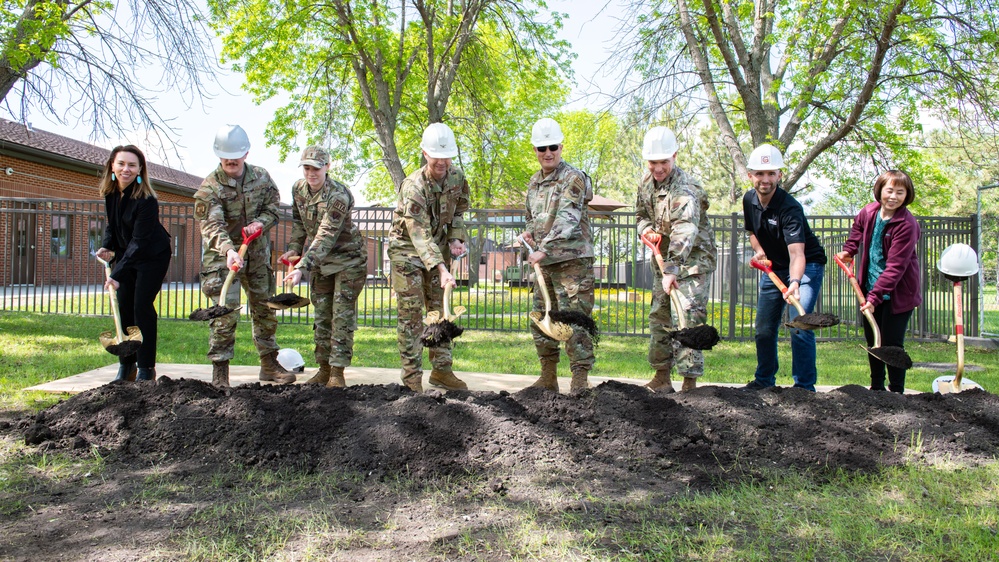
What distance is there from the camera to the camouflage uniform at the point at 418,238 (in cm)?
494

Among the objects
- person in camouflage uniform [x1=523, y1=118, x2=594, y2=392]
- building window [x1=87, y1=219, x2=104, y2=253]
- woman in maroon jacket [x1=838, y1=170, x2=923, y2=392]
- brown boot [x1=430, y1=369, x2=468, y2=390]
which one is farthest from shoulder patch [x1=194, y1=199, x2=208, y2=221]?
building window [x1=87, y1=219, x2=104, y2=253]

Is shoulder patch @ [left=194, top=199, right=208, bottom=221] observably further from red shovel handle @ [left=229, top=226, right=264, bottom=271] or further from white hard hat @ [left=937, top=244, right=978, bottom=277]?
white hard hat @ [left=937, top=244, right=978, bottom=277]

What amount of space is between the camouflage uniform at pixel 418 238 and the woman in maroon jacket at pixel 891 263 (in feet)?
9.97

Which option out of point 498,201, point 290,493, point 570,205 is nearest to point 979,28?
point 570,205

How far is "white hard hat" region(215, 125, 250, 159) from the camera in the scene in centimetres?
508

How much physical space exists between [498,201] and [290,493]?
25.0m

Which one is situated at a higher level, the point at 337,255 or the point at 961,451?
the point at 337,255

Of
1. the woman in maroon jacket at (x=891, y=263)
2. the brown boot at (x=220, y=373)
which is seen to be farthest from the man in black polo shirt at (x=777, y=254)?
the brown boot at (x=220, y=373)

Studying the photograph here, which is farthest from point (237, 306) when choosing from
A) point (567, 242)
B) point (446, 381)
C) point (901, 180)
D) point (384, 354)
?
point (901, 180)

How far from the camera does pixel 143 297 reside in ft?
16.3

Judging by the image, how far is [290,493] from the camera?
3.19 meters

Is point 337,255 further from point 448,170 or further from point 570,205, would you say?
point 570,205

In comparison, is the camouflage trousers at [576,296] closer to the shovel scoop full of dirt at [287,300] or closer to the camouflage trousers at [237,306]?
the shovel scoop full of dirt at [287,300]

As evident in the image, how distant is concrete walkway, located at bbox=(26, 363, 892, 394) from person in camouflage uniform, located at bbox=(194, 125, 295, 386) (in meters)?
0.48
